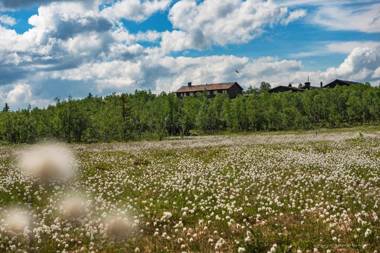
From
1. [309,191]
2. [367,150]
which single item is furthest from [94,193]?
[367,150]

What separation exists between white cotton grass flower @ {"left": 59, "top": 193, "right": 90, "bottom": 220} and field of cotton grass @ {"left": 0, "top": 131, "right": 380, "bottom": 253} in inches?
1.5

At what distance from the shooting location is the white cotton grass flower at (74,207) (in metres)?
16.0

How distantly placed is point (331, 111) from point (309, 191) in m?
92.8

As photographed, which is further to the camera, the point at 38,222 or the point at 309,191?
the point at 309,191

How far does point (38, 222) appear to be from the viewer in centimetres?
1528

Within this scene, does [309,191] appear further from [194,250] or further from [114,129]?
[114,129]

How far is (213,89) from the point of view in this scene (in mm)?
186250

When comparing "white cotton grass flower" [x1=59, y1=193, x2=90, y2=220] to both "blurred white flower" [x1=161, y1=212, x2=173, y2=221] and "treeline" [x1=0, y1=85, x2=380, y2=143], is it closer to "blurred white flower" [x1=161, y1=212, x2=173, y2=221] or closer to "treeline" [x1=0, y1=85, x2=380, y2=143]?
"blurred white flower" [x1=161, y1=212, x2=173, y2=221]

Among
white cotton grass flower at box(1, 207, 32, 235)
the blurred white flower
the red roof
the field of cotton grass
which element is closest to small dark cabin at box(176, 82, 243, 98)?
the red roof

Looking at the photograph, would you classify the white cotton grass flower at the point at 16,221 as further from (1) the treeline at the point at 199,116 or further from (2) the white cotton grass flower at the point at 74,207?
(1) the treeline at the point at 199,116

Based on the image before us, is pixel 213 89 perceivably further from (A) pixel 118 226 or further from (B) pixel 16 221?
(A) pixel 118 226

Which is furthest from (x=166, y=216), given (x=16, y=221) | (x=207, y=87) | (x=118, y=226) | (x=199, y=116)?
(x=207, y=87)

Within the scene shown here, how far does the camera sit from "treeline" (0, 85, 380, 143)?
9188cm

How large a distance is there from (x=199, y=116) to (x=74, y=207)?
94670 millimetres
